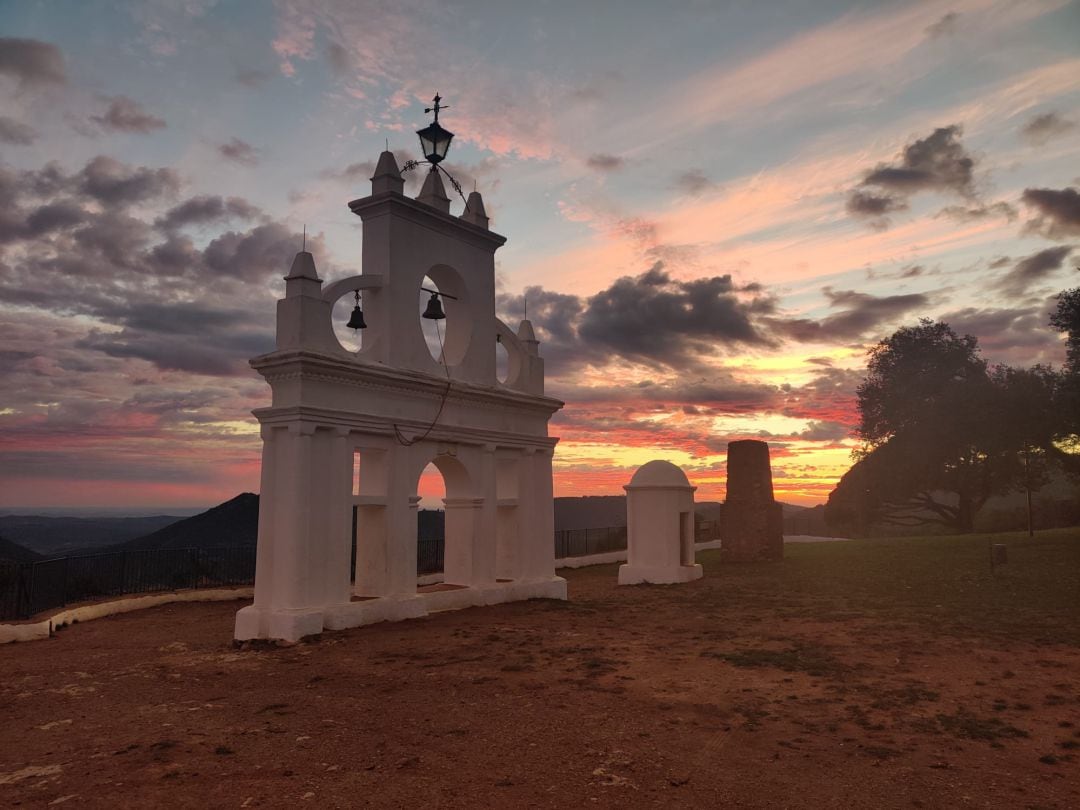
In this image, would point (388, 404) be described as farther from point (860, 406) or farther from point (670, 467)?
point (860, 406)

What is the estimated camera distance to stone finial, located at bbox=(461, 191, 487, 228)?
17391 mm

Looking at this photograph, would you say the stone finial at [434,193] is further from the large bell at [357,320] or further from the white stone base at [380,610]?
the white stone base at [380,610]

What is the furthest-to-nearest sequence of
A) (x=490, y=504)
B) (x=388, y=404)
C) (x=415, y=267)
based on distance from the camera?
(x=490, y=504)
(x=415, y=267)
(x=388, y=404)

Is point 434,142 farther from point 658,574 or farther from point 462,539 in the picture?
point 658,574

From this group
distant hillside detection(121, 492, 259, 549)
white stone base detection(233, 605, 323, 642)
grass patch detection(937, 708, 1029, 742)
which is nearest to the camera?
grass patch detection(937, 708, 1029, 742)

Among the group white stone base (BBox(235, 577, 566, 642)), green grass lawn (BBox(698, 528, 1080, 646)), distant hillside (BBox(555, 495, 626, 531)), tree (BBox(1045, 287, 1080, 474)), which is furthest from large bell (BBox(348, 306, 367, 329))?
distant hillside (BBox(555, 495, 626, 531))

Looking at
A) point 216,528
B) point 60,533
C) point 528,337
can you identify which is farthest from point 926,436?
point 60,533

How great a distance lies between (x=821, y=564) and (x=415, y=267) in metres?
16.1

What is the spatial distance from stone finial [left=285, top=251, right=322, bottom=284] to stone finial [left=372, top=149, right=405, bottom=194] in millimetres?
2262

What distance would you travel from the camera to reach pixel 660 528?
22.0 meters

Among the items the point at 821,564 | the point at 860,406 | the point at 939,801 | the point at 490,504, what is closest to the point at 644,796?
the point at 939,801

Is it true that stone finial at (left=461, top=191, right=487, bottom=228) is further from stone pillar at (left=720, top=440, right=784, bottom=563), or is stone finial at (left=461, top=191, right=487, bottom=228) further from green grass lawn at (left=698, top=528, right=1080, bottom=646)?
stone pillar at (left=720, top=440, right=784, bottom=563)

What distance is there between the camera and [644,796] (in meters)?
6.01

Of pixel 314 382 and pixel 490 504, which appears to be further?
pixel 490 504
